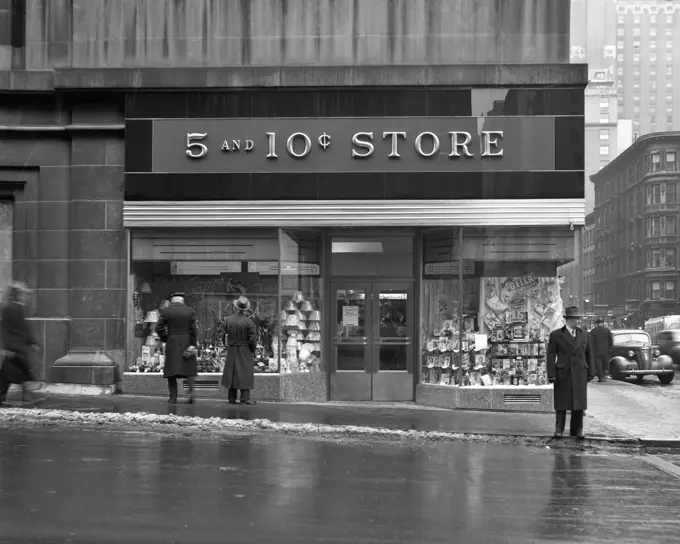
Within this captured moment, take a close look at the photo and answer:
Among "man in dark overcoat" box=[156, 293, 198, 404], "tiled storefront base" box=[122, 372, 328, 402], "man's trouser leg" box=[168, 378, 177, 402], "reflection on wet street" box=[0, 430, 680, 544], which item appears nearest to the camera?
"reflection on wet street" box=[0, 430, 680, 544]

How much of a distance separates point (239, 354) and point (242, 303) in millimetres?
935

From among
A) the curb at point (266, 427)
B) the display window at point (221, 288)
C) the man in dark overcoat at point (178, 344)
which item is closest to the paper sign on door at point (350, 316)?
the display window at point (221, 288)

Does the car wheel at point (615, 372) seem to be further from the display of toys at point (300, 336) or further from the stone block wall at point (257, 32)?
the stone block wall at point (257, 32)

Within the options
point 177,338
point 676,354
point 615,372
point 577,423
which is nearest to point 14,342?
point 177,338

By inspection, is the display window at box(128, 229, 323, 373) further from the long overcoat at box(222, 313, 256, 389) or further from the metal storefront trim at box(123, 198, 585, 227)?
the long overcoat at box(222, 313, 256, 389)

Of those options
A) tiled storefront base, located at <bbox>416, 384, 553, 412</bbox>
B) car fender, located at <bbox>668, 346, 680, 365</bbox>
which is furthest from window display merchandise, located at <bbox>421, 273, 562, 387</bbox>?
car fender, located at <bbox>668, 346, 680, 365</bbox>

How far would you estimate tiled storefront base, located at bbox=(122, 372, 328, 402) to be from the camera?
15.2 meters

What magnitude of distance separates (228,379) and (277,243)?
2572 millimetres

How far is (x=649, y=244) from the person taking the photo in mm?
86562

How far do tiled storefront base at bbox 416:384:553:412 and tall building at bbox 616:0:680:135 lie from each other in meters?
152

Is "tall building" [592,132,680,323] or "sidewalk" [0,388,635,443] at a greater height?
"tall building" [592,132,680,323]

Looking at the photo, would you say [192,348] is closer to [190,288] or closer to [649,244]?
[190,288]

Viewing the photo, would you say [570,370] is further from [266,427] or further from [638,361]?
[638,361]

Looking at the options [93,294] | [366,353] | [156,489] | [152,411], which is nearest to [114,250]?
[93,294]
